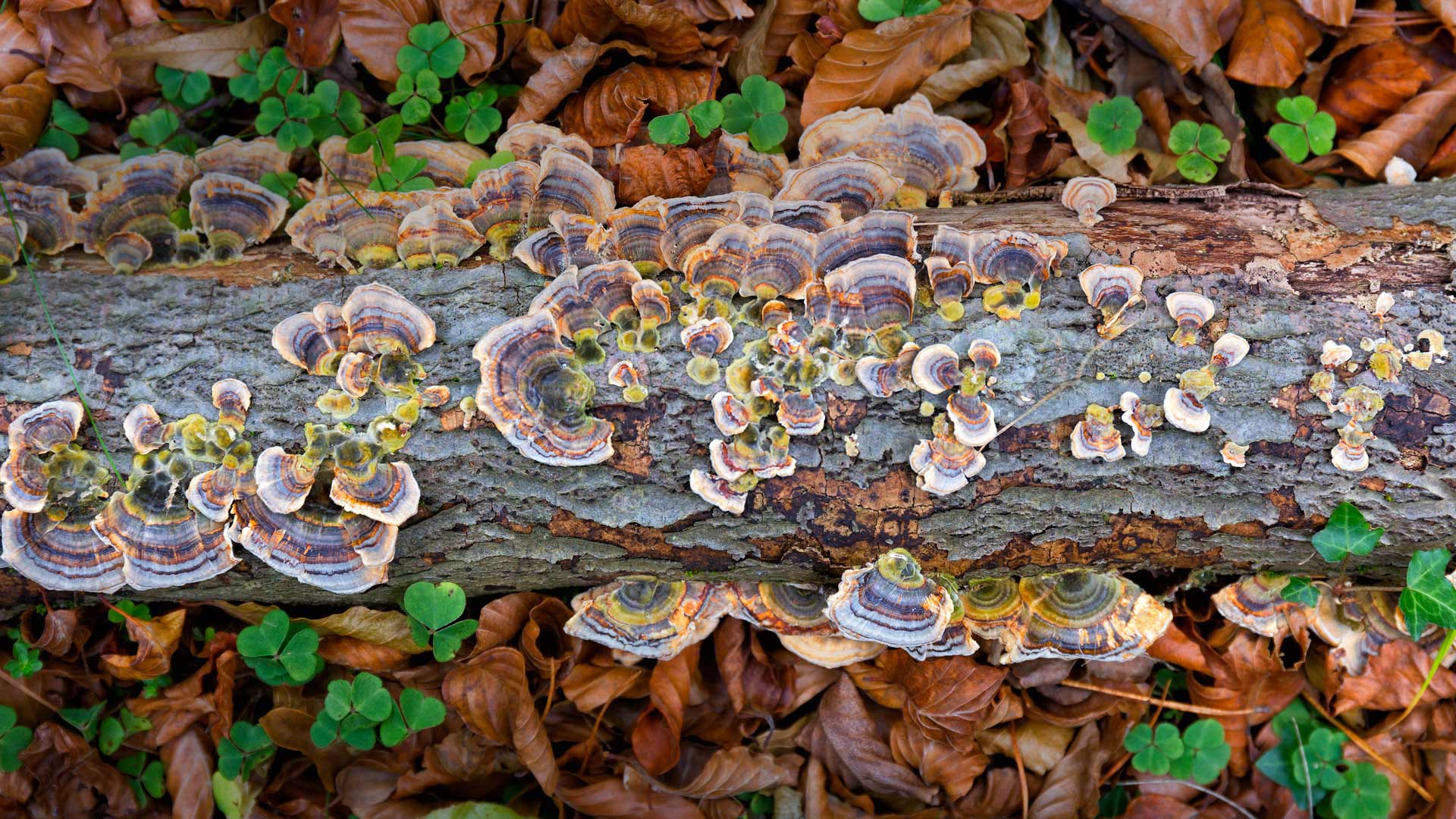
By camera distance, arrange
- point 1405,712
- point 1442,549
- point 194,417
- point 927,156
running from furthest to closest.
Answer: point 1405,712 < point 927,156 < point 1442,549 < point 194,417

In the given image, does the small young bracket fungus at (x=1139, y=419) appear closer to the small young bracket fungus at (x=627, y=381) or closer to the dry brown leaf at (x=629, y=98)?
the small young bracket fungus at (x=627, y=381)

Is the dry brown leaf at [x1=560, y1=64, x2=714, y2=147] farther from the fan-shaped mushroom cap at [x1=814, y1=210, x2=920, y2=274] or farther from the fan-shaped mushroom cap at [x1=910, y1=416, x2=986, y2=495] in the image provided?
the fan-shaped mushroom cap at [x1=910, y1=416, x2=986, y2=495]

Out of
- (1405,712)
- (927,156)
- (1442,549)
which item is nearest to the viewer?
(1442,549)

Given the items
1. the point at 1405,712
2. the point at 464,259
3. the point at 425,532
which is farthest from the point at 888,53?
the point at 1405,712

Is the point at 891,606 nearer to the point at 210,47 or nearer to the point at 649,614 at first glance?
the point at 649,614

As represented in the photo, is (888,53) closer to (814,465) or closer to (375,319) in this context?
(814,465)

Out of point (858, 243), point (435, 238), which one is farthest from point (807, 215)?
point (435, 238)

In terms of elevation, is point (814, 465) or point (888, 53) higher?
point (888, 53)
